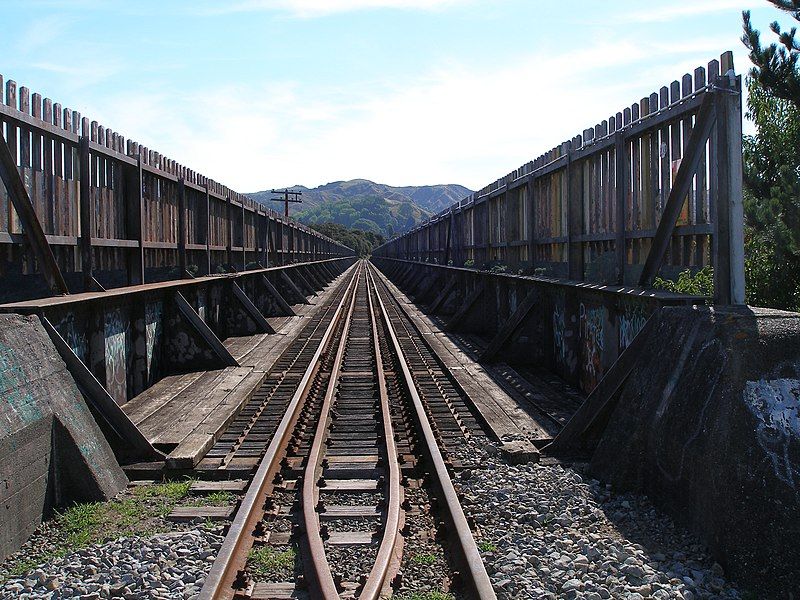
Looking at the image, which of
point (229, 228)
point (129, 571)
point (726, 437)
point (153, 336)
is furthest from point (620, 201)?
point (229, 228)

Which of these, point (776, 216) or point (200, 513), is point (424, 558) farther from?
point (776, 216)

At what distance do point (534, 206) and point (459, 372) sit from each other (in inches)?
121

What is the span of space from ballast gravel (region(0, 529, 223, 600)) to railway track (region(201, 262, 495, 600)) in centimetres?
20

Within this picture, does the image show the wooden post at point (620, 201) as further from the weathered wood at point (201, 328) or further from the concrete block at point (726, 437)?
the weathered wood at point (201, 328)

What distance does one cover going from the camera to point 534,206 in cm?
1137

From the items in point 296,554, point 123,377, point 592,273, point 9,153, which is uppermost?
point 9,153

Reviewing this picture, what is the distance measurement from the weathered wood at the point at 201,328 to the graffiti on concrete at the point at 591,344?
16.6ft

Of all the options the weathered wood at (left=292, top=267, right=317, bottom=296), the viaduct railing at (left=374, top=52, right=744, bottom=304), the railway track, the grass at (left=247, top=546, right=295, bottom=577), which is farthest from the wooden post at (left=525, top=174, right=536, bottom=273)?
the weathered wood at (left=292, top=267, right=317, bottom=296)

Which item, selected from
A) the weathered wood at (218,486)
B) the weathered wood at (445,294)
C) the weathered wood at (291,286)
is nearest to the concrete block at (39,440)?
the weathered wood at (218,486)

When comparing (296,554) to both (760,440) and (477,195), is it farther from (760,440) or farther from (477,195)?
(477,195)

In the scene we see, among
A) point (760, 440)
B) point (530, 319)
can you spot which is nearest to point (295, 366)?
point (530, 319)

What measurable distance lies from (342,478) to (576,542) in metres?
2.11

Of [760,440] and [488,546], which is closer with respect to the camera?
[760,440]

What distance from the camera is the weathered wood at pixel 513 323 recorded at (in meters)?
10.4
